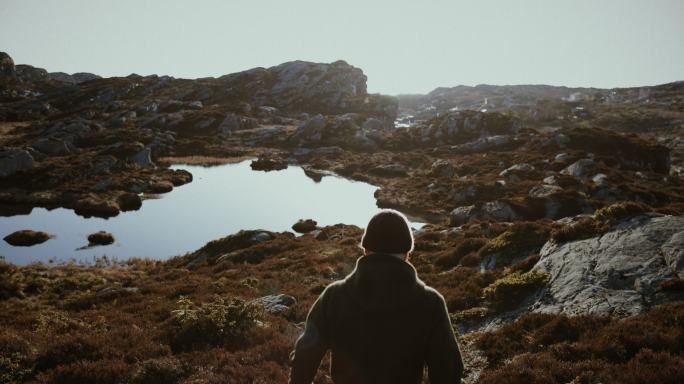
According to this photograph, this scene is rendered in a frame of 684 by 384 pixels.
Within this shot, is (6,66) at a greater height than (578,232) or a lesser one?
greater

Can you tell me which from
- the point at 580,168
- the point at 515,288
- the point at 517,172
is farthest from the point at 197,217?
the point at 580,168

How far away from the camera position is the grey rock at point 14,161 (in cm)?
4875

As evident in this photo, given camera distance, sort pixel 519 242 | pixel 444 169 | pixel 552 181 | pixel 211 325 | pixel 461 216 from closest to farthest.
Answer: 1. pixel 211 325
2. pixel 519 242
3. pixel 461 216
4. pixel 552 181
5. pixel 444 169

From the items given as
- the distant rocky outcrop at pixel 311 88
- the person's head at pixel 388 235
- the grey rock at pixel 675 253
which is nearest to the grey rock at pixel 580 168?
the grey rock at pixel 675 253

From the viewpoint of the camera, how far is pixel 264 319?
13062 millimetres

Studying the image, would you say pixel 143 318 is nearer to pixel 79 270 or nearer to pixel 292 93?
pixel 79 270

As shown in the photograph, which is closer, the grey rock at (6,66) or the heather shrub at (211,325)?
the heather shrub at (211,325)

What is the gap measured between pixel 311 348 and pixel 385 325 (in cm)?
73

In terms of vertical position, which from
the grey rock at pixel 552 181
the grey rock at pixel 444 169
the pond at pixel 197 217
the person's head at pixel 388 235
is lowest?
the pond at pixel 197 217

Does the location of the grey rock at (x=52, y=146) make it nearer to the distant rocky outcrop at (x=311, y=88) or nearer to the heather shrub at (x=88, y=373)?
the heather shrub at (x=88, y=373)

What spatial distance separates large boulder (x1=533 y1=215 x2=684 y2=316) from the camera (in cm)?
1031

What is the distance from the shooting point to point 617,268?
11453 millimetres

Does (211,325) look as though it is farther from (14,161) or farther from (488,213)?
(14,161)

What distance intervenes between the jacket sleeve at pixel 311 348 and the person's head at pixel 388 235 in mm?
641
